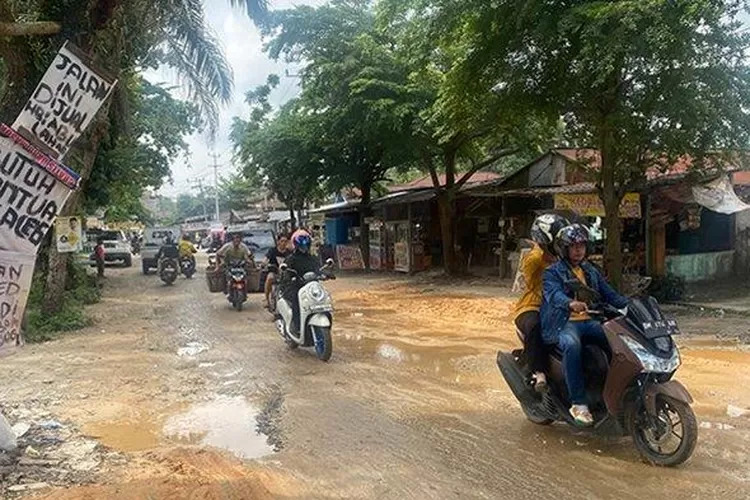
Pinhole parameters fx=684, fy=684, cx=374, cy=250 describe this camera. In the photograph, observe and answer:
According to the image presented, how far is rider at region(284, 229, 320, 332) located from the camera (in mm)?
9163

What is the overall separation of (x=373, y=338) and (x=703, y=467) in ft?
21.4

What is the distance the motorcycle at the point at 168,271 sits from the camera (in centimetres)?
2188

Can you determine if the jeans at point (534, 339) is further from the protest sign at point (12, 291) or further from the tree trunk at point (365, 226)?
the tree trunk at point (365, 226)

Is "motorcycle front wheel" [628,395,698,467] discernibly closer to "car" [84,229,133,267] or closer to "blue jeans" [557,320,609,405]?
"blue jeans" [557,320,609,405]

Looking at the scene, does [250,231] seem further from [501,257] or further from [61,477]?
[61,477]

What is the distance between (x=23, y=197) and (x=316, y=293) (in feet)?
14.4

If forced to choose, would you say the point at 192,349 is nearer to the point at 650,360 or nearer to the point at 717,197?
the point at 650,360

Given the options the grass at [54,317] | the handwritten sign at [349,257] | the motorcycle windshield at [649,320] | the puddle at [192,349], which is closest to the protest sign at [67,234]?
the grass at [54,317]

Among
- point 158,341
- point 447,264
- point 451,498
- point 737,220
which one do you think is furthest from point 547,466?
point 447,264

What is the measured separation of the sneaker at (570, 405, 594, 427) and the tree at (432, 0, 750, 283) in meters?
6.79

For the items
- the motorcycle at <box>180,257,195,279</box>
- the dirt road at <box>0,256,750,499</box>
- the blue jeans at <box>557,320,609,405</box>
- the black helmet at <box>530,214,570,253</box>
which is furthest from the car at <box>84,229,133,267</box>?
the blue jeans at <box>557,320,609,405</box>

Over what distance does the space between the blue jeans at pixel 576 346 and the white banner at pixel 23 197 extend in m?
3.77

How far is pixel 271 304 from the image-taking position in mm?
12258

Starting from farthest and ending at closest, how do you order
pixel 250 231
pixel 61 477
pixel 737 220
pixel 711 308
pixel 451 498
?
pixel 250 231 < pixel 737 220 < pixel 711 308 < pixel 61 477 < pixel 451 498
